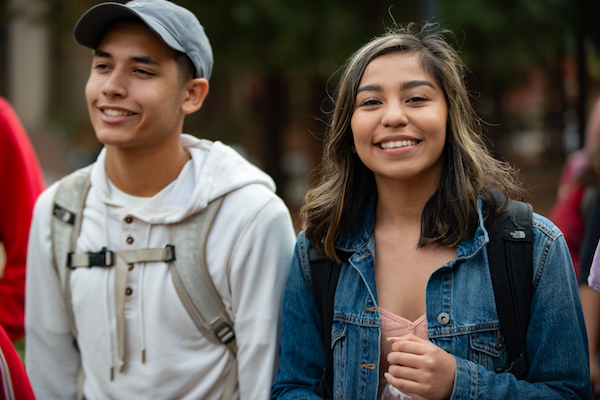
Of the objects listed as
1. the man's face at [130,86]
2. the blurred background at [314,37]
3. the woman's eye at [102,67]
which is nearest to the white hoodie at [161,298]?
the man's face at [130,86]

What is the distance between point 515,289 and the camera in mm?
2016

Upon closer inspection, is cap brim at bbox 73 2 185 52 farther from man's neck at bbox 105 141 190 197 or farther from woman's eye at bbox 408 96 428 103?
woman's eye at bbox 408 96 428 103

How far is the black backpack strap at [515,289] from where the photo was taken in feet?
6.59

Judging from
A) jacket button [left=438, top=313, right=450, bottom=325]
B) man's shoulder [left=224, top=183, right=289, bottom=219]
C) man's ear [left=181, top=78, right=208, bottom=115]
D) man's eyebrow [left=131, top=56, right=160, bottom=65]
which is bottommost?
jacket button [left=438, top=313, right=450, bottom=325]

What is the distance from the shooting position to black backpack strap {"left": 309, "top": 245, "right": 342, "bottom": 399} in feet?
7.36

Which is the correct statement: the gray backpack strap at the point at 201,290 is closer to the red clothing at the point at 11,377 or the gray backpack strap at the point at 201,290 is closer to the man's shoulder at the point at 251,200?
the man's shoulder at the point at 251,200

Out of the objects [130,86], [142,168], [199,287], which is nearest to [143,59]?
[130,86]

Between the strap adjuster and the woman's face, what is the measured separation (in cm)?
90

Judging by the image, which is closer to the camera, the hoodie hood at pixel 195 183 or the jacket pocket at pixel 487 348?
the jacket pocket at pixel 487 348

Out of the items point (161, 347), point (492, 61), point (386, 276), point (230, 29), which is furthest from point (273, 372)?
point (492, 61)

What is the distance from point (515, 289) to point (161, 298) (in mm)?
1382

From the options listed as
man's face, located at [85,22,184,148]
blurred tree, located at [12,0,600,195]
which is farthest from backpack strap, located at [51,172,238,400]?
blurred tree, located at [12,0,600,195]

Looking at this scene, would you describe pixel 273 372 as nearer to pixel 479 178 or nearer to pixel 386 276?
pixel 386 276

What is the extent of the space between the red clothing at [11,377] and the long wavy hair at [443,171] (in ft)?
3.69
